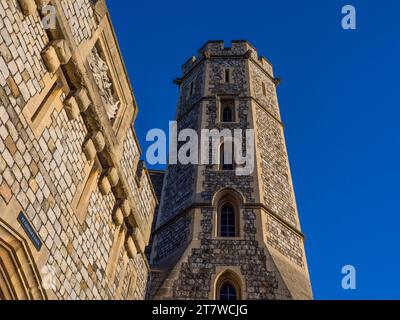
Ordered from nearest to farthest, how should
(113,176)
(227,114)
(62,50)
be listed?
1. (62,50)
2. (113,176)
3. (227,114)

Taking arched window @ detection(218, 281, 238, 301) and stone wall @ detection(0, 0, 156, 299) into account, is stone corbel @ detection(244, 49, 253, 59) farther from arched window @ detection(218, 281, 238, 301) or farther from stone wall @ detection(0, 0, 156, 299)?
stone wall @ detection(0, 0, 156, 299)

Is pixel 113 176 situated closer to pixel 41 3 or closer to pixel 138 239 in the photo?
pixel 138 239

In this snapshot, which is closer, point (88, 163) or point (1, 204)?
point (1, 204)

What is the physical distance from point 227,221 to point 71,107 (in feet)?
24.1

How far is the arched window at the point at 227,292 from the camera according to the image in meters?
10.3

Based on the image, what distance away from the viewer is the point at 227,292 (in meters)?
10.4

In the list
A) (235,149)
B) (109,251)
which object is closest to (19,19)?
(109,251)

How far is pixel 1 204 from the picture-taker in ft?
12.6

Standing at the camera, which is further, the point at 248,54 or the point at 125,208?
the point at 248,54

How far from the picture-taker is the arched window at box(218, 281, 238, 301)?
33.7ft

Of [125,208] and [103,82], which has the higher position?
[103,82]

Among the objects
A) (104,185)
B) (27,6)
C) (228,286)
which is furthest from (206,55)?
(27,6)

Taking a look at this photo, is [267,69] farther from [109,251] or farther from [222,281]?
[109,251]
